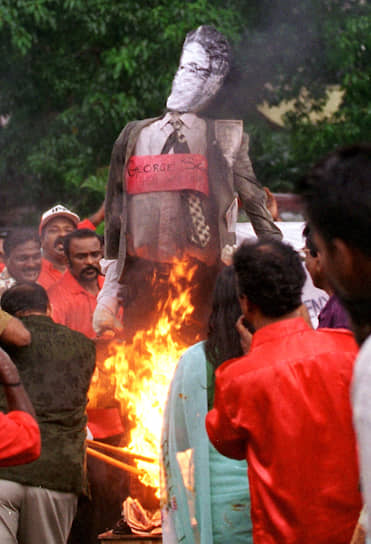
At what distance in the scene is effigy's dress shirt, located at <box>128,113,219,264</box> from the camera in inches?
179

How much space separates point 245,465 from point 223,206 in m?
1.83

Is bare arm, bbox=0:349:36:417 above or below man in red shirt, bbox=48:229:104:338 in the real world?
below

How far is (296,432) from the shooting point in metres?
2.46

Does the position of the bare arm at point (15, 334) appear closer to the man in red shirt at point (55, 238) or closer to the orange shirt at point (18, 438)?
the orange shirt at point (18, 438)

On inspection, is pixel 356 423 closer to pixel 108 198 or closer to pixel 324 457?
pixel 324 457

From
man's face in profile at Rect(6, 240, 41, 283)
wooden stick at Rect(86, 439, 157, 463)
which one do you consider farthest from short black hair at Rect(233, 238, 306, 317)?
man's face in profile at Rect(6, 240, 41, 283)

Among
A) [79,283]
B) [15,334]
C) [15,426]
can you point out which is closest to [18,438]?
[15,426]

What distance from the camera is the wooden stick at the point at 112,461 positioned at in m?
4.82

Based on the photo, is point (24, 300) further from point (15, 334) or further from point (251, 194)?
point (251, 194)

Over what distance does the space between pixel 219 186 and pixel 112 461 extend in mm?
1663

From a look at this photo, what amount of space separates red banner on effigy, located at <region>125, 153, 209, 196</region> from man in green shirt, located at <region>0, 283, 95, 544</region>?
2.64 ft

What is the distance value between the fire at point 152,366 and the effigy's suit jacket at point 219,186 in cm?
30

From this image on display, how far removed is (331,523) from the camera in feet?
8.02

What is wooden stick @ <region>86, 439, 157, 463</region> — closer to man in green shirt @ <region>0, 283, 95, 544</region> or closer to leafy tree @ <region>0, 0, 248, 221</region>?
man in green shirt @ <region>0, 283, 95, 544</region>
